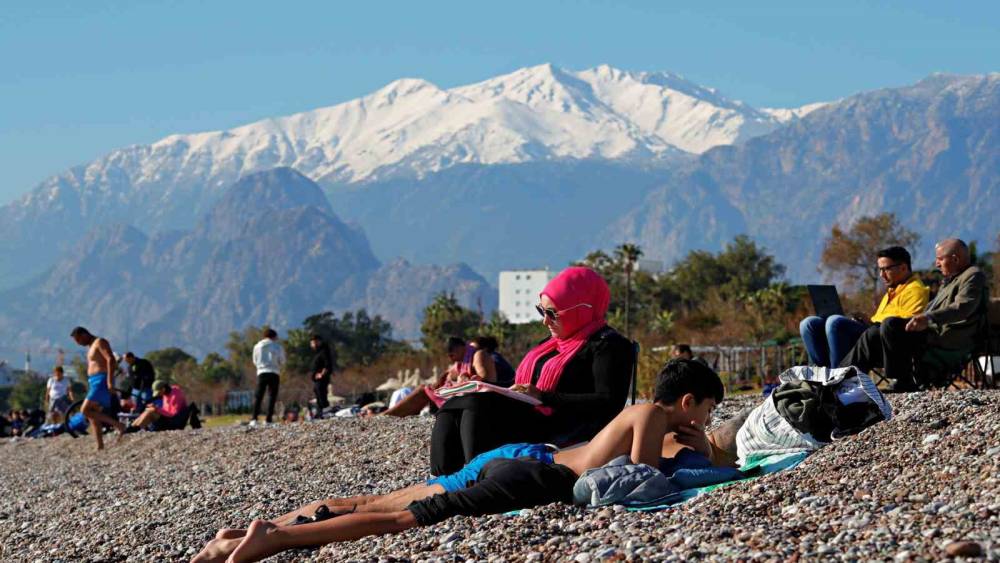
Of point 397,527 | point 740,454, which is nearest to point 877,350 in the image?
point 740,454

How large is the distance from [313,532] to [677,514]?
62.5 inches

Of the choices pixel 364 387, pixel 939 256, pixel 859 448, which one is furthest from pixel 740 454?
pixel 364 387

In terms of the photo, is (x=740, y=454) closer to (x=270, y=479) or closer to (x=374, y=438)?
(x=270, y=479)

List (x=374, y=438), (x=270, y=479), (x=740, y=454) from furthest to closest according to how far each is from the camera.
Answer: (x=374, y=438) < (x=270, y=479) < (x=740, y=454)

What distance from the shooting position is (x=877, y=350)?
1044cm

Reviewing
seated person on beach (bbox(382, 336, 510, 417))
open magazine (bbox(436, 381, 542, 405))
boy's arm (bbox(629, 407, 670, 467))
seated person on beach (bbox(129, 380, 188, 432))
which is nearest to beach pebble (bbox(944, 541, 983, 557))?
boy's arm (bbox(629, 407, 670, 467))

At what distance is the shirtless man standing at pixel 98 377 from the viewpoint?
1741cm

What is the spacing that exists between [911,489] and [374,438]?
328 inches

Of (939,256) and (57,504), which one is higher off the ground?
(939,256)

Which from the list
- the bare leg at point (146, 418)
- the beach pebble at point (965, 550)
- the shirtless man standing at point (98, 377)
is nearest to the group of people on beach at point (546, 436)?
the beach pebble at point (965, 550)

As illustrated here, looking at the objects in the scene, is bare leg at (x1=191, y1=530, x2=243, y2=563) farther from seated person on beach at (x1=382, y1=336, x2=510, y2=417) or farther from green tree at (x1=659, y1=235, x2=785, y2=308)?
green tree at (x1=659, y1=235, x2=785, y2=308)

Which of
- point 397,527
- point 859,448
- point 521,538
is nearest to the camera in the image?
point 521,538

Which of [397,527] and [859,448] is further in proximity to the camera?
[859,448]

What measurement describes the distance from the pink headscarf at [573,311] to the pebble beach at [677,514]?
4.14 ft
